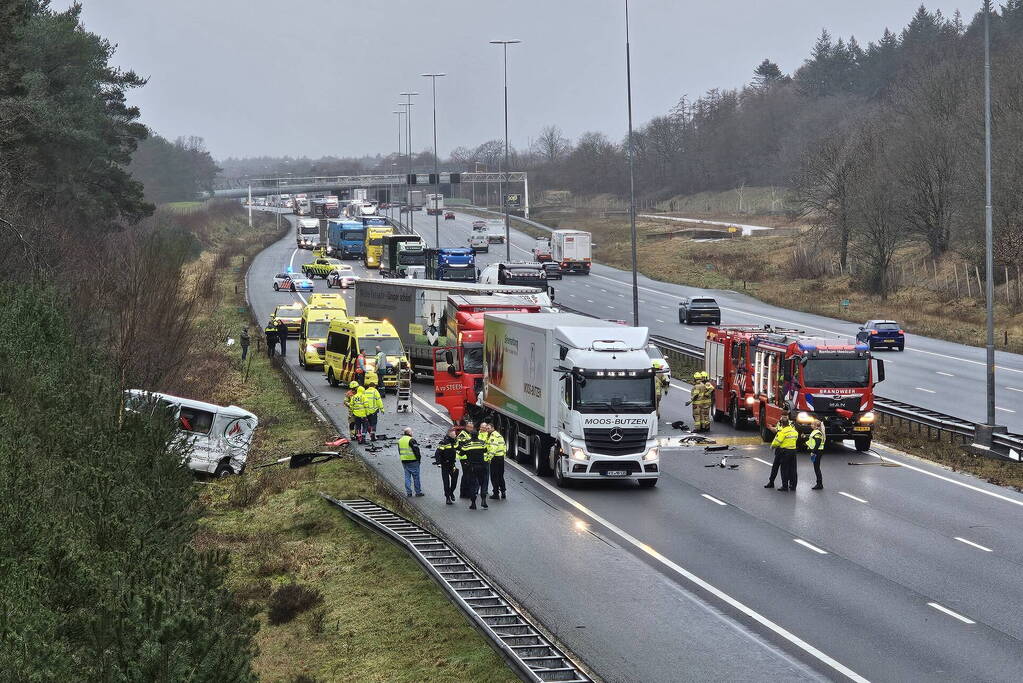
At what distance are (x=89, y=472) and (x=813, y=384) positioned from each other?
1926cm

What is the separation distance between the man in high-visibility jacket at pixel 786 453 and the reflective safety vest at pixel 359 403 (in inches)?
419

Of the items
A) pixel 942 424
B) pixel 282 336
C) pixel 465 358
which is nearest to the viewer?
pixel 942 424

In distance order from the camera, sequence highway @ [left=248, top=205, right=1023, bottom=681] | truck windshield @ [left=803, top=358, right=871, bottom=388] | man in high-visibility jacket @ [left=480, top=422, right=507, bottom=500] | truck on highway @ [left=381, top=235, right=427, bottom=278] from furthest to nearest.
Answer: truck on highway @ [left=381, top=235, right=427, bottom=278]
truck windshield @ [left=803, top=358, right=871, bottom=388]
man in high-visibility jacket @ [left=480, top=422, right=507, bottom=500]
highway @ [left=248, top=205, right=1023, bottom=681]

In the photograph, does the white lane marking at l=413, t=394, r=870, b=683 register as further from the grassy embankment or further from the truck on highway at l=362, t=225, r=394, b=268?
the truck on highway at l=362, t=225, r=394, b=268

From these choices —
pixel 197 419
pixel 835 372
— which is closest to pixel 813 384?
A: pixel 835 372

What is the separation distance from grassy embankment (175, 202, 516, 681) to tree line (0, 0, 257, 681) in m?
1.38

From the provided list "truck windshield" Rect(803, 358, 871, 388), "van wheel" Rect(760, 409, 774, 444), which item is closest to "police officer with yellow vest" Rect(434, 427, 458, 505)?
"truck windshield" Rect(803, 358, 871, 388)

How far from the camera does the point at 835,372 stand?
31984 mm

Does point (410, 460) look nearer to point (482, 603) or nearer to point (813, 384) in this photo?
point (482, 603)

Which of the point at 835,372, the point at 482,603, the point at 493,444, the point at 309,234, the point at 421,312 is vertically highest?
the point at 309,234

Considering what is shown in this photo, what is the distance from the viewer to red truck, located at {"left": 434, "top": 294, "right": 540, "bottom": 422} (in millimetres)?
34956

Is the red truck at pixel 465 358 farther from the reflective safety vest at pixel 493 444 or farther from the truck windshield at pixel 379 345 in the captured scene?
the reflective safety vest at pixel 493 444

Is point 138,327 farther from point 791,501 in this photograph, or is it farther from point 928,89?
point 928,89

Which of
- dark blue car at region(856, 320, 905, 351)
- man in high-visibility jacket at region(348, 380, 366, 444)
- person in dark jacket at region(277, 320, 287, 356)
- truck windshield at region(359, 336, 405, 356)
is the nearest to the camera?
man in high-visibility jacket at region(348, 380, 366, 444)
